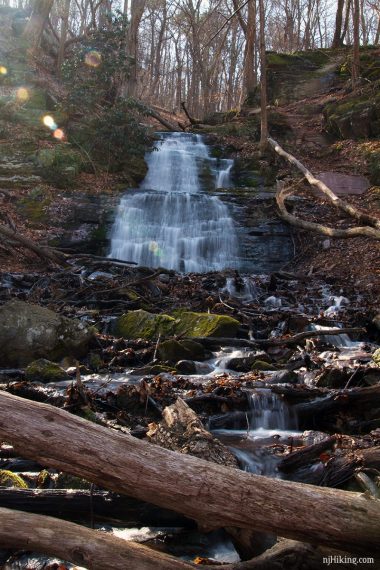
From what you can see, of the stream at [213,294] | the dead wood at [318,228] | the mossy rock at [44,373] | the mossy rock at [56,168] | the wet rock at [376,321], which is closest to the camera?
the stream at [213,294]

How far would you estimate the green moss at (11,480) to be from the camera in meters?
3.44

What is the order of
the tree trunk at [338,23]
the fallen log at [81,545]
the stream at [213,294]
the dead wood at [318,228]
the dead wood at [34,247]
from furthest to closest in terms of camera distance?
the tree trunk at [338,23] → the dead wood at [318,228] → the dead wood at [34,247] → the stream at [213,294] → the fallen log at [81,545]

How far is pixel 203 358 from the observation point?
23.9ft

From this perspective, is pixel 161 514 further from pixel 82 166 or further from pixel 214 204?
pixel 82 166

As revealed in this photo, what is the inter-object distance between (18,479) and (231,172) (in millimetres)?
17586

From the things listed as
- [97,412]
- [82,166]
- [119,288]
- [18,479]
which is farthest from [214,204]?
[18,479]

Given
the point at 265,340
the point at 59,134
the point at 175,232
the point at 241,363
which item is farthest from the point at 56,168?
the point at 241,363

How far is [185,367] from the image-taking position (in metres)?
6.67

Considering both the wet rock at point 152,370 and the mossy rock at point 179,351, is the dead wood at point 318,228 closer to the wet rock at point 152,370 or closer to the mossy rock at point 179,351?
the mossy rock at point 179,351

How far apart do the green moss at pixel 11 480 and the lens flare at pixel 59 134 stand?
16839 mm

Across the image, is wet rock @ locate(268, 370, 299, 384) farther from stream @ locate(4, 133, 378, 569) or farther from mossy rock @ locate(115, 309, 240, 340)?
mossy rock @ locate(115, 309, 240, 340)

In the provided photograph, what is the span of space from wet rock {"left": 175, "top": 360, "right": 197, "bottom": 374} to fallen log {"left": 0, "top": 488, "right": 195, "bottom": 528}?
3.37m

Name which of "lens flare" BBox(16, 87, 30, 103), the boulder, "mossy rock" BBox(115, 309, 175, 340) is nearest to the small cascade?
"mossy rock" BBox(115, 309, 175, 340)

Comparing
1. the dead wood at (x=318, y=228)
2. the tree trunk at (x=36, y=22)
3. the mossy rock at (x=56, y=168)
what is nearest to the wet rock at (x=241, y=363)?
the dead wood at (x=318, y=228)
